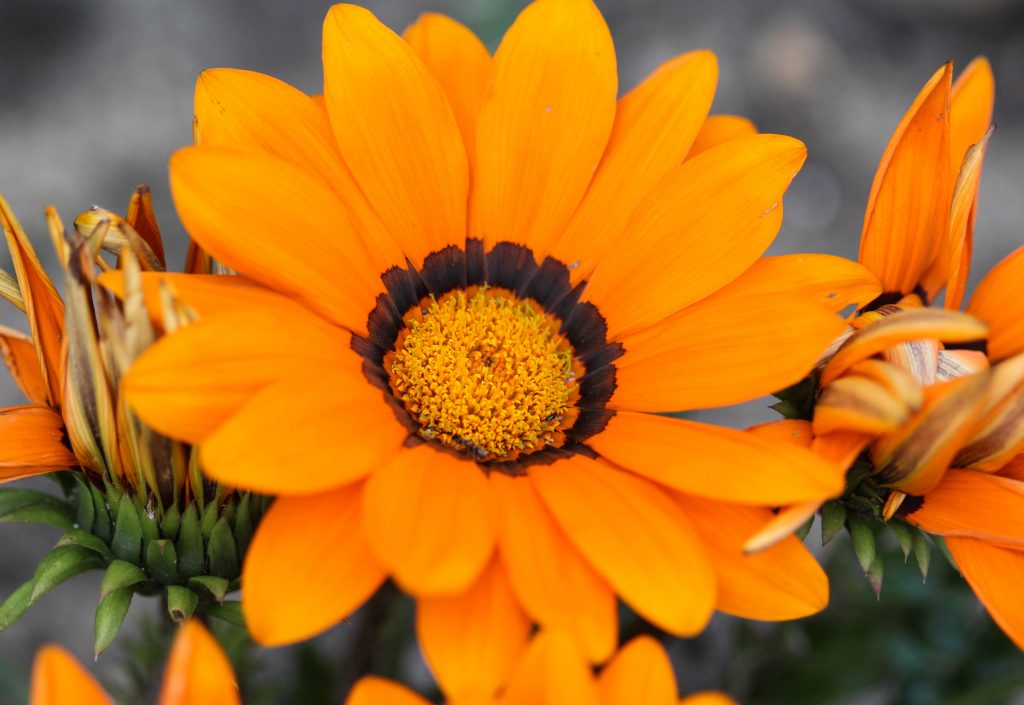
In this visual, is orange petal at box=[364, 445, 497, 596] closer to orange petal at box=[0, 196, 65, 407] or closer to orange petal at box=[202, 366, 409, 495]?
orange petal at box=[202, 366, 409, 495]

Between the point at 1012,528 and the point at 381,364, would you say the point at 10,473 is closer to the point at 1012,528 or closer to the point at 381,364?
the point at 381,364

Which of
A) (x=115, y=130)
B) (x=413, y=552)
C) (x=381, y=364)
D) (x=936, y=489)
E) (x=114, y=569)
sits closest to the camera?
(x=413, y=552)

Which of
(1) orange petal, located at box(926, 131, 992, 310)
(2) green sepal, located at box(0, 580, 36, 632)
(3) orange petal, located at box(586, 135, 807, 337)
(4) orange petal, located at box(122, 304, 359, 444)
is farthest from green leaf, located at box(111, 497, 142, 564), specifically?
(1) orange petal, located at box(926, 131, 992, 310)

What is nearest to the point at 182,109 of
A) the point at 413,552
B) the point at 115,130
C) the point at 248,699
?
the point at 115,130

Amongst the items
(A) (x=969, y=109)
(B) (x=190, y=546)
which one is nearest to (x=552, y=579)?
(B) (x=190, y=546)

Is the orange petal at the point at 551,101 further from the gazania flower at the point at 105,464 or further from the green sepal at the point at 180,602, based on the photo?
the green sepal at the point at 180,602

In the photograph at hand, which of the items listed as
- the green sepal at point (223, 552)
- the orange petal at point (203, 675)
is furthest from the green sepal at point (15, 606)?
the orange petal at point (203, 675)
